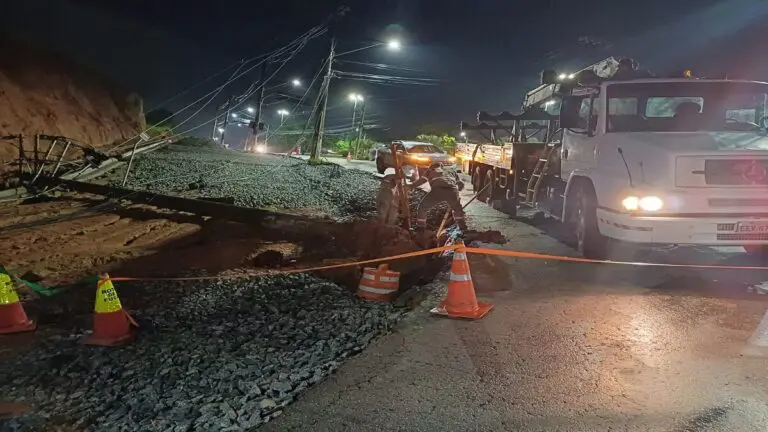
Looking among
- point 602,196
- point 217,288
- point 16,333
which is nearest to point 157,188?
point 217,288

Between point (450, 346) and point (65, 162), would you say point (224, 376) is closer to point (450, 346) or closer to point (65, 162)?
point (450, 346)

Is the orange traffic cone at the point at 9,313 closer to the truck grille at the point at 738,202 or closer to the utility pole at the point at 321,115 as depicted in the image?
the truck grille at the point at 738,202

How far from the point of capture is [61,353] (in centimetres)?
493

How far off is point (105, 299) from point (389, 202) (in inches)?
225

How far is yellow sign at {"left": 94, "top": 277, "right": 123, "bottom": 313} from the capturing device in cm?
516

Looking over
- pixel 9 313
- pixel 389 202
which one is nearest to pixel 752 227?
pixel 389 202

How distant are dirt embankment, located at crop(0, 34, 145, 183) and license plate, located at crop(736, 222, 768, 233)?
18.0 meters

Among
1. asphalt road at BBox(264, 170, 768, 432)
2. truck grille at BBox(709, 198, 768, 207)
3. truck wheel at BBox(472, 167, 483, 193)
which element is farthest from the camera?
truck wheel at BBox(472, 167, 483, 193)

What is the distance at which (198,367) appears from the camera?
15.1 ft

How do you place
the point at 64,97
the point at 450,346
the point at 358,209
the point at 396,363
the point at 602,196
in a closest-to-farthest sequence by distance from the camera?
the point at 396,363 → the point at 450,346 → the point at 602,196 → the point at 358,209 → the point at 64,97

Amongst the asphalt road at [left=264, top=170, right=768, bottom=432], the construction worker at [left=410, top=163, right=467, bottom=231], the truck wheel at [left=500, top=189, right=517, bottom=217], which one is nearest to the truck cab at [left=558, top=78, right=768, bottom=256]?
the asphalt road at [left=264, top=170, right=768, bottom=432]

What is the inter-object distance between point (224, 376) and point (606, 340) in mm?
3337

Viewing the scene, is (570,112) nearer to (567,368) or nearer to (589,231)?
(589,231)

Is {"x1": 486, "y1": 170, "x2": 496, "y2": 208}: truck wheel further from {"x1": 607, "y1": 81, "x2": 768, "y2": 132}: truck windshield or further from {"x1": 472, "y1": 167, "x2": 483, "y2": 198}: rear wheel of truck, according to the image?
{"x1": 607, "y1": 81, "x2": 768, "y2": 132}: truck windshield
